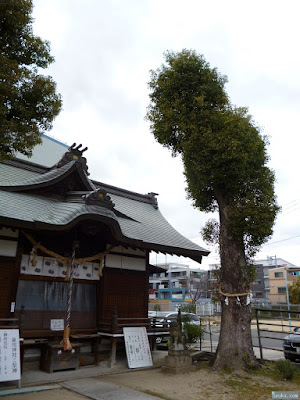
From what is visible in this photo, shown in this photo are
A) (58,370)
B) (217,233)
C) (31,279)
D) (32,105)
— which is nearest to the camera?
(32,105)

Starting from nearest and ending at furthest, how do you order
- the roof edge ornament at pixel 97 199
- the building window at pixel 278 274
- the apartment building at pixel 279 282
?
1. the roof edge ornament at pixel 97 199
2. the apartment building at pixel 279 282
3. the building window at pixel 278 274

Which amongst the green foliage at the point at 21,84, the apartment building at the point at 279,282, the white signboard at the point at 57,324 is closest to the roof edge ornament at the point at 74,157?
the green foliage at the point at 21,84

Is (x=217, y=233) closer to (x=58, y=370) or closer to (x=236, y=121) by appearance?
(x=236, y=121)

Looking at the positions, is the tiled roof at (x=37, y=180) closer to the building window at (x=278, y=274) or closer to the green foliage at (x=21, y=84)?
the green foliage at (x=21, y=84)

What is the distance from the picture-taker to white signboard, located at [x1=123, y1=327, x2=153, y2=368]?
10245 mm

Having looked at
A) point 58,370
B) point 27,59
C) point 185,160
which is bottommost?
point 58,370

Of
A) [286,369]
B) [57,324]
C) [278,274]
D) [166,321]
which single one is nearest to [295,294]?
[278,274]

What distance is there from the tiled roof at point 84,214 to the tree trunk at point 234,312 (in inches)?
103

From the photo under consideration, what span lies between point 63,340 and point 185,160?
23.4 feet

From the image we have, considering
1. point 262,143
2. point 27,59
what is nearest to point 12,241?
point 27,59

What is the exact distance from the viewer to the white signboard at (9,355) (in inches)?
291

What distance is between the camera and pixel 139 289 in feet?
41.5

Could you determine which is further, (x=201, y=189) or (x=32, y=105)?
(x=201, y=189)

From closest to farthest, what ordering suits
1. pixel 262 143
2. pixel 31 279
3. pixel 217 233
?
pixel 31 279 → pixel 262 143 → pixel 217 233
